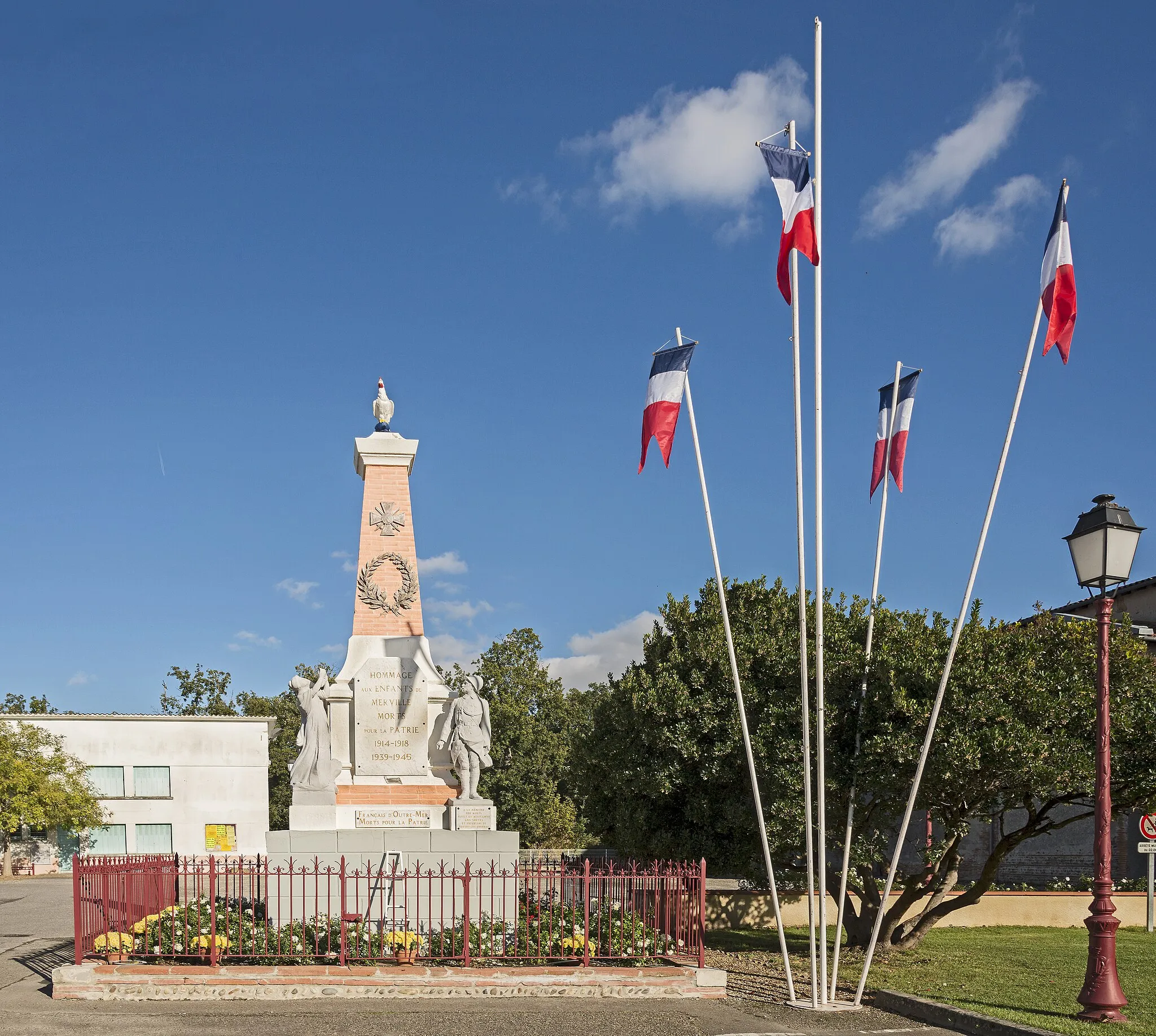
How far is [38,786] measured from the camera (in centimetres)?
3788

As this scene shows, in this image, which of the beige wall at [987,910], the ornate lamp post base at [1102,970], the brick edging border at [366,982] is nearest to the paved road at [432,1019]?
the brick edging border at [366,982]

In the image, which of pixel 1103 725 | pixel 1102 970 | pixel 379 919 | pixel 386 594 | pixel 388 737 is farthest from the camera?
pixel 386 594

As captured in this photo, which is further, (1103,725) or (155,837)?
(155,837)

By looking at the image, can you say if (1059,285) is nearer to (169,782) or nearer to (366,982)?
(366,982)

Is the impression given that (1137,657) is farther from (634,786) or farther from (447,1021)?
(447,1021)

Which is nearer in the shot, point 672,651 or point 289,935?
point 289,935

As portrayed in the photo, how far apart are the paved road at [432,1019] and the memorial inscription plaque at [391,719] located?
5.09m

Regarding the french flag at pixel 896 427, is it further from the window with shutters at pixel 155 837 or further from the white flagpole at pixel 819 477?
the window with shutters at pixel 155 837

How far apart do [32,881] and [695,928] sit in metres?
30.4

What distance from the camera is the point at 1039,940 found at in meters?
20.8

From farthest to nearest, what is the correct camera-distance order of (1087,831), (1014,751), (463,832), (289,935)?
(1087,831)
(463,832)
(1014,751)
(289,935)

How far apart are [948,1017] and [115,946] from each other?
9.98 m

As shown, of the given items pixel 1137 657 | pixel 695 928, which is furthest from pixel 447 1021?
pixel 1137 657

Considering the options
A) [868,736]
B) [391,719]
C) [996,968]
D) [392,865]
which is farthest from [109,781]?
[996,968]
